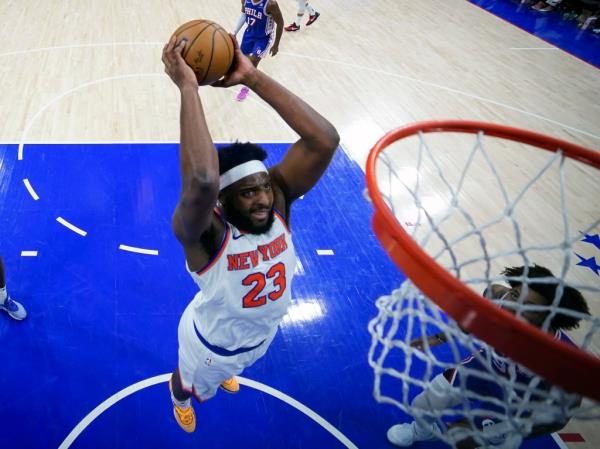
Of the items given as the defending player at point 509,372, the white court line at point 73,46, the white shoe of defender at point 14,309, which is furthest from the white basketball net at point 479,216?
the white court line at point 73,46

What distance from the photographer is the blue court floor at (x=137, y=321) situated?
2705 mm

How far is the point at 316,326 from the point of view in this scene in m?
3.42

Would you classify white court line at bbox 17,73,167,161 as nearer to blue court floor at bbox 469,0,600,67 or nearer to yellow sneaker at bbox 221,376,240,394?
yellow sneaker at bbox 221,376,240,394

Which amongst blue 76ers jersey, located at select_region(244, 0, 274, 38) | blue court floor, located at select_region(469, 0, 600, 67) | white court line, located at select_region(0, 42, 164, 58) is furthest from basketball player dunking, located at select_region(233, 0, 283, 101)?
blue court floor, located at select_region(469, 0, 600, 67)

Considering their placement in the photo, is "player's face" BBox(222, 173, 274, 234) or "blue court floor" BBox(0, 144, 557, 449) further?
"blue court floor" BBox(0, 144, 557, 449)

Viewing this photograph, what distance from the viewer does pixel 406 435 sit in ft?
8.98

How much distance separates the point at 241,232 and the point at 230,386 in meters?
1.46

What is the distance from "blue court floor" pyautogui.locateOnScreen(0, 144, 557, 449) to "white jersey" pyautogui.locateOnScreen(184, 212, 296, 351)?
3.28 feet

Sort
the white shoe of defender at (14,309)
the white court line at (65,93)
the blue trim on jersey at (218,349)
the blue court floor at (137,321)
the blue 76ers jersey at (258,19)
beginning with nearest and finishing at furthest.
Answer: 1. the blue trim on jersey at (218,349)
2. the blue court floor at (137,321)
3. the white shoe of defender at (14,309)
4. the white court line at (65,93)
5. the blue 76ers jersey at (258,19)

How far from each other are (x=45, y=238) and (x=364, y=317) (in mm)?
2945

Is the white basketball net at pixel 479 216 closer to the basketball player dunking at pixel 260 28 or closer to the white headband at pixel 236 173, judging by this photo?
the white headband at pixel 236 173

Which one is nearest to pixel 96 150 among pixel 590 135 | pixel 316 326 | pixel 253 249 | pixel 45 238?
pixel 45 238

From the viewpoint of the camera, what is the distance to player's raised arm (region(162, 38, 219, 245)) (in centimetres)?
149

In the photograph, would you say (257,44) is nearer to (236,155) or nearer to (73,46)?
(73,46)
